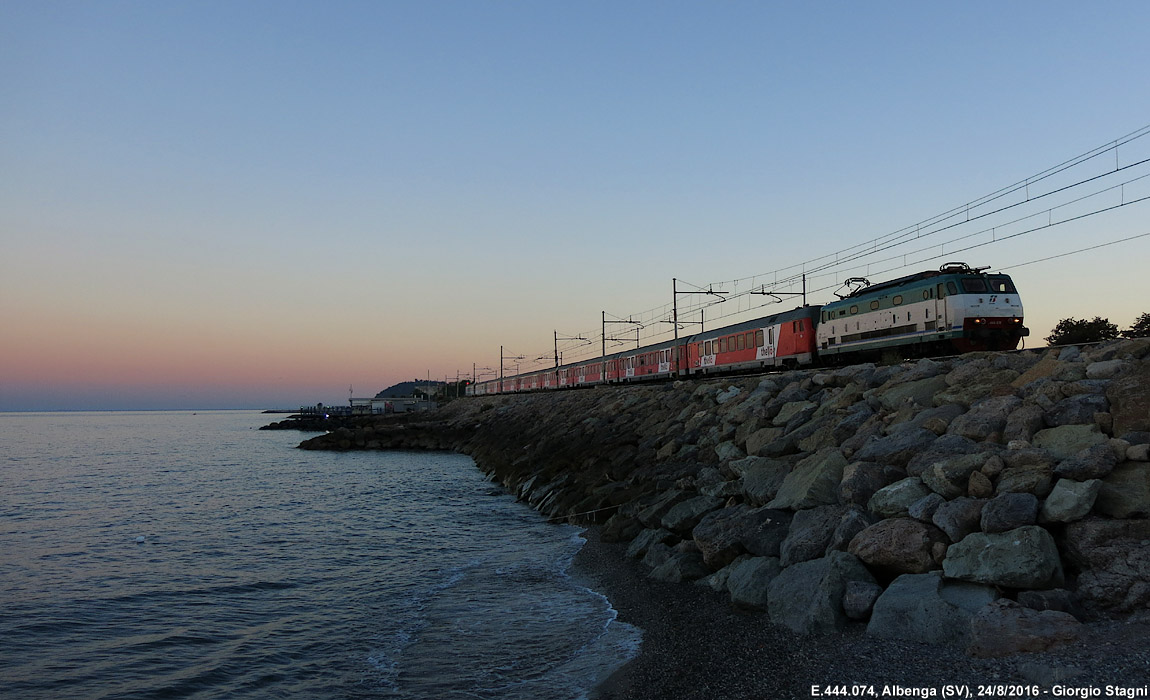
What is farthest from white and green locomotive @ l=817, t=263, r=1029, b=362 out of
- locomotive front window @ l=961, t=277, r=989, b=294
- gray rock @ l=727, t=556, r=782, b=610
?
gray rock @ l=727, t=556, r=782, b=610

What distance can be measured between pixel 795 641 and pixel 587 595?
525cm

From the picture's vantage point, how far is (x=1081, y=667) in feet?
21.2

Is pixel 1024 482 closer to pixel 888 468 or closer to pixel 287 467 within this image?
pixel 888 468

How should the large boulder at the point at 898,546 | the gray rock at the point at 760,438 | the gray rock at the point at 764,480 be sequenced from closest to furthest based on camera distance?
the large boulder at the point at 898,546 → the gray rock at the point at 764,480 → the gray rock at the point at 760,438

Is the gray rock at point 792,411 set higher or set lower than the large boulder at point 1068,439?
higher

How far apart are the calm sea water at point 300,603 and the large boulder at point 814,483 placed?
149 inches

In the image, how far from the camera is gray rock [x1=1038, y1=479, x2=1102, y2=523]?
8203 millimetres

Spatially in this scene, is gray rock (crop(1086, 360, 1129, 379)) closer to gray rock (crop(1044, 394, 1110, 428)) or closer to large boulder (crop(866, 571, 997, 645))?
gray rock (crop(1044, 394, 1110, 428))

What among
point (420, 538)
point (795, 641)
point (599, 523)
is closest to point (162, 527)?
point (420, 538)

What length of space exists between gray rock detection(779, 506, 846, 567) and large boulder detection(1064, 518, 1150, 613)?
3.16 metres

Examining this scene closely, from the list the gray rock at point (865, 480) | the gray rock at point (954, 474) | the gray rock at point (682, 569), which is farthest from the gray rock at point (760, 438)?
the gray rock at point (954, 474)

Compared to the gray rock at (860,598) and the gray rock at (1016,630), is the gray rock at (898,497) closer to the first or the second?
the gray rock at (860,598)

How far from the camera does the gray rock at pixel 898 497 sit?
10.0 meters

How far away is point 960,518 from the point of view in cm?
884
